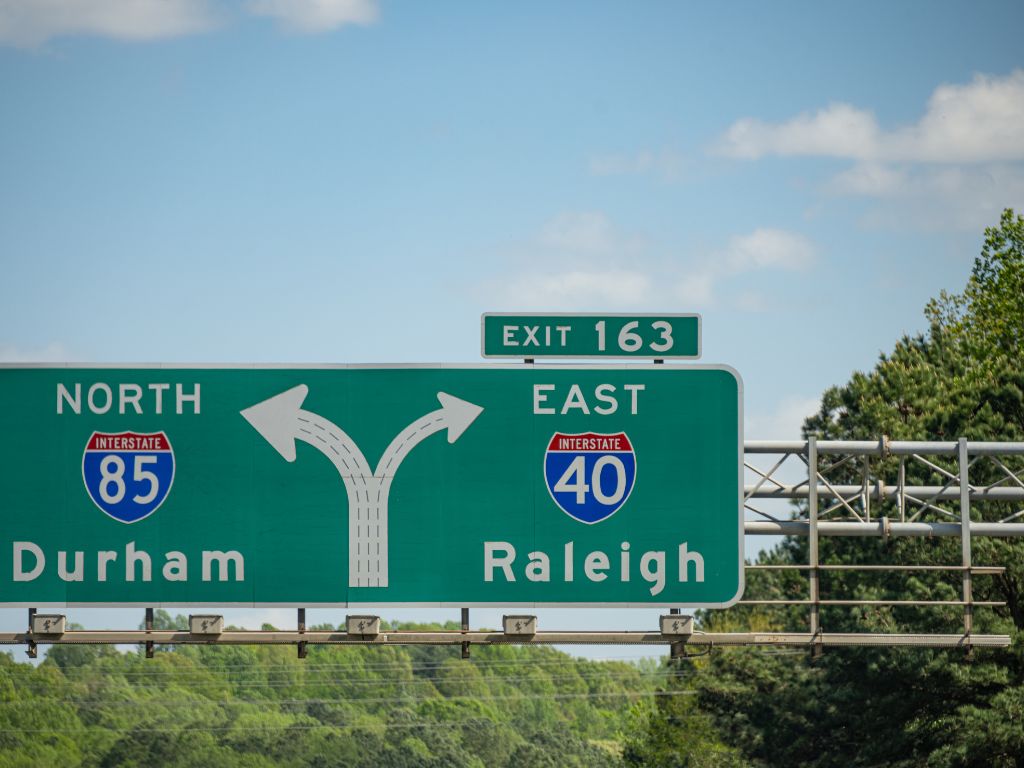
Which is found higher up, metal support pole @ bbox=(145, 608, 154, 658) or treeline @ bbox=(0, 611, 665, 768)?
metal support pole @ bbox=(145, 608, 154, 658)

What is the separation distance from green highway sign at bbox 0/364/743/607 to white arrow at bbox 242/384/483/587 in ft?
0.06

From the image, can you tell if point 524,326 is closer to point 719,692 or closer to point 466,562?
point 466,562

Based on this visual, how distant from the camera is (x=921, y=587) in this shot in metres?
43.6

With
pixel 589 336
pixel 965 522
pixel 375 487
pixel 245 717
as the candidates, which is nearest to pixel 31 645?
pixel 375 487

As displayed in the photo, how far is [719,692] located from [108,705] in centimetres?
9767

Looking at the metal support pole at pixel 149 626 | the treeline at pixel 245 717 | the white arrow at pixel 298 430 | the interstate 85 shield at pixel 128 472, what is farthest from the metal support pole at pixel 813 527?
the treeline at pixel 245 717

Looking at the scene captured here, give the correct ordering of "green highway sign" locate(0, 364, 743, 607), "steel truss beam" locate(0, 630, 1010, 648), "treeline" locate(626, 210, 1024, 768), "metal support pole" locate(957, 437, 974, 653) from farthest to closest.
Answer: "treeline" locate(626, 210, 1024, 768)
"metal support pole" locate(957, 437, 974, 653)
"steel truss beam" locate(0, 630, 1010, 648)
"green highway sign" locate(0, 364, 743, 607)

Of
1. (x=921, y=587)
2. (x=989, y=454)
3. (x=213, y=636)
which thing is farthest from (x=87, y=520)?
(x=921, y=587)

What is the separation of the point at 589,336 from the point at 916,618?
28925 millimetres

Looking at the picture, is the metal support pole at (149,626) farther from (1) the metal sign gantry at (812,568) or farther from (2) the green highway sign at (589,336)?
(2) the green highway sign at (589,336)

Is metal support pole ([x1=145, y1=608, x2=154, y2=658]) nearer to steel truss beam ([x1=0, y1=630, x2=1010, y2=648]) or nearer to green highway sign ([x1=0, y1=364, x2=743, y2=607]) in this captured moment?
steel truss beam ([x1=0, y1=630, x2=1010, y2=648])

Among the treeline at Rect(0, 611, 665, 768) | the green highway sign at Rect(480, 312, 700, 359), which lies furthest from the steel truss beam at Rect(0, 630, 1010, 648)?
the treeline at Rect(0, 611, 665, 768)

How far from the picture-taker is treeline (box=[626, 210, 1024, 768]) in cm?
4397

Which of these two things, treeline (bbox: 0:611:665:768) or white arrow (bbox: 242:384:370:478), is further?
treeline (bbox: 0:611:665:768)
